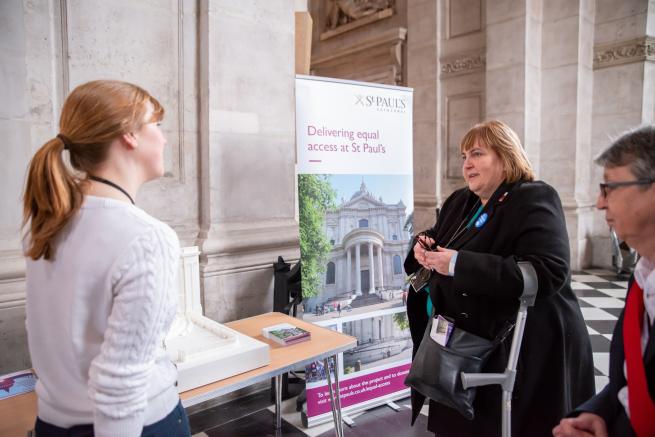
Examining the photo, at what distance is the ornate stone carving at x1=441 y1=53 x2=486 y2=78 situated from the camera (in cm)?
748

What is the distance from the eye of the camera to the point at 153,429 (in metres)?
1.14

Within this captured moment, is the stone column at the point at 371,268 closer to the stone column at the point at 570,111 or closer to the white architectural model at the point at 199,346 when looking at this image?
the white architectural model at the point at 199,346

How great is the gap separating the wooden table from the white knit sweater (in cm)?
62

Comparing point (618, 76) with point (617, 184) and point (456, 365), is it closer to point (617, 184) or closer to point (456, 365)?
point (456, 365)

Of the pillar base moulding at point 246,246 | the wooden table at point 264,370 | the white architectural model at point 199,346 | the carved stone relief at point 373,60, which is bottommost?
the wooden table at point 264,370

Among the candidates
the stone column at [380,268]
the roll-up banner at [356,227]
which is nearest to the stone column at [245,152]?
the roll-up banner at [356,227]

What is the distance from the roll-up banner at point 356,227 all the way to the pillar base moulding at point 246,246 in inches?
14.9

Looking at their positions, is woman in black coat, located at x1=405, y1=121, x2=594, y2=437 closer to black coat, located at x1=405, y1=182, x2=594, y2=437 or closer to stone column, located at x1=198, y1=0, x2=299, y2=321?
black coat, located at x1=405, y1=182, x2=594, y2=437

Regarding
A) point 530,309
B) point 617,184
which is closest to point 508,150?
point 530,309

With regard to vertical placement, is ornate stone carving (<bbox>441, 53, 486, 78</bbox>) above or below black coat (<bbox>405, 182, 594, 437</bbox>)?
above

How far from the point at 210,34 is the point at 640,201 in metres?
2.48

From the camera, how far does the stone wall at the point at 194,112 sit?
224 centimetres

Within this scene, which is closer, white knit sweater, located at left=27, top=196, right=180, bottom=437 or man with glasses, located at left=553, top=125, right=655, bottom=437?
white knit sweater, located at left=27, top=196, right=180, bottom=437

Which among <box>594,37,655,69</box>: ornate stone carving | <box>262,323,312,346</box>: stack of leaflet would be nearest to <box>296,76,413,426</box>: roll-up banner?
<box>262,323,312,346</box>: stack of leaflet
